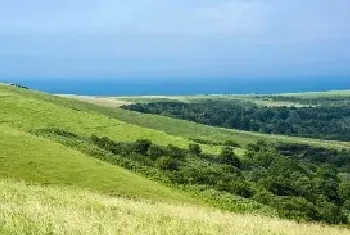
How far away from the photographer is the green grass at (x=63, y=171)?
111 ft

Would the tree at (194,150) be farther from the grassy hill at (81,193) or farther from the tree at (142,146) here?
the tree at (142,146)

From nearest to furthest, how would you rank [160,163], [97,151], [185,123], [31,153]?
→ [31,153] < [97,151] < [160,163] < [185,123]

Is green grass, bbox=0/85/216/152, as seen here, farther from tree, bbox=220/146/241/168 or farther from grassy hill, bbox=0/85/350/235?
tree, bbox=220/146/241/168

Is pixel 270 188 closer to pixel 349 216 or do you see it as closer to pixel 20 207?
pixel 349 216

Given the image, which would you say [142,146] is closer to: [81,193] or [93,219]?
[81,193]

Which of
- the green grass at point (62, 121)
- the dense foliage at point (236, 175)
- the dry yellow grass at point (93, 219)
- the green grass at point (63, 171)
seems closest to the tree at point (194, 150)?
the dense foliage at point (236, 175)

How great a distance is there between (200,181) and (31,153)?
2011 cm

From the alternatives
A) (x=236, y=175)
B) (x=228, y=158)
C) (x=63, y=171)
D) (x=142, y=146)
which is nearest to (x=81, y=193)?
(x=63, y=171)

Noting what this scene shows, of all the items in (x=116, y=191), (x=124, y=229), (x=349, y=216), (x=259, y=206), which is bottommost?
(x=349, y=216)

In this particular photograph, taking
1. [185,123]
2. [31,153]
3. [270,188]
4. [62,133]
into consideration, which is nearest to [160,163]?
[62,133]

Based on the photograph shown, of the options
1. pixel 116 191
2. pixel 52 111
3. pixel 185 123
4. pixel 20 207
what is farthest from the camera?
pixel 185 123

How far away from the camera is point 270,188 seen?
6844 cm

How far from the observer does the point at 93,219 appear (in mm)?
15734

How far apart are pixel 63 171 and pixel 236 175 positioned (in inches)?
1349
